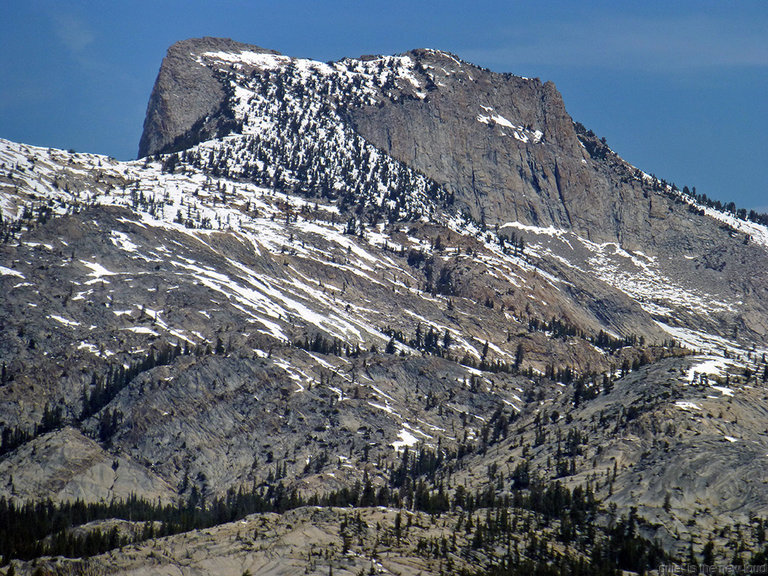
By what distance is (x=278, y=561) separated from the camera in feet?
622

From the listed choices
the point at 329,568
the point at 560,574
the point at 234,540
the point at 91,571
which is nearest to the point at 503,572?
the point at 560,574

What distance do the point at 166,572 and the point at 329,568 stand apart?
978 inches

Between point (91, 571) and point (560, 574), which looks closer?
point (91, 571)

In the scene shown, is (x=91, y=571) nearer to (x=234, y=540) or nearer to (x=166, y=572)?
(x=166, y=572)

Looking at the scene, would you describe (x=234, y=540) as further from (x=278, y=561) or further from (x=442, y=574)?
(x=442, y=574)

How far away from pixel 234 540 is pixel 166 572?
1438 cm

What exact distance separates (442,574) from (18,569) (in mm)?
64788

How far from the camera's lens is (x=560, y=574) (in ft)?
652

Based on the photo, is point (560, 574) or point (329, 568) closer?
point (329, 568)

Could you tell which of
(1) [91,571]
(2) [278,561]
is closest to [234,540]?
(2) [278,561]

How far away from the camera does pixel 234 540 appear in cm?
19750

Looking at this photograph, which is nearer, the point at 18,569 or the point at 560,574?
the point at 18,569

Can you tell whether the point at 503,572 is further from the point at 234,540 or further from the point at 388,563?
the point at 234,540

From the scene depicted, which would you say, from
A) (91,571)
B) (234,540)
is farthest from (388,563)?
(91,571)
